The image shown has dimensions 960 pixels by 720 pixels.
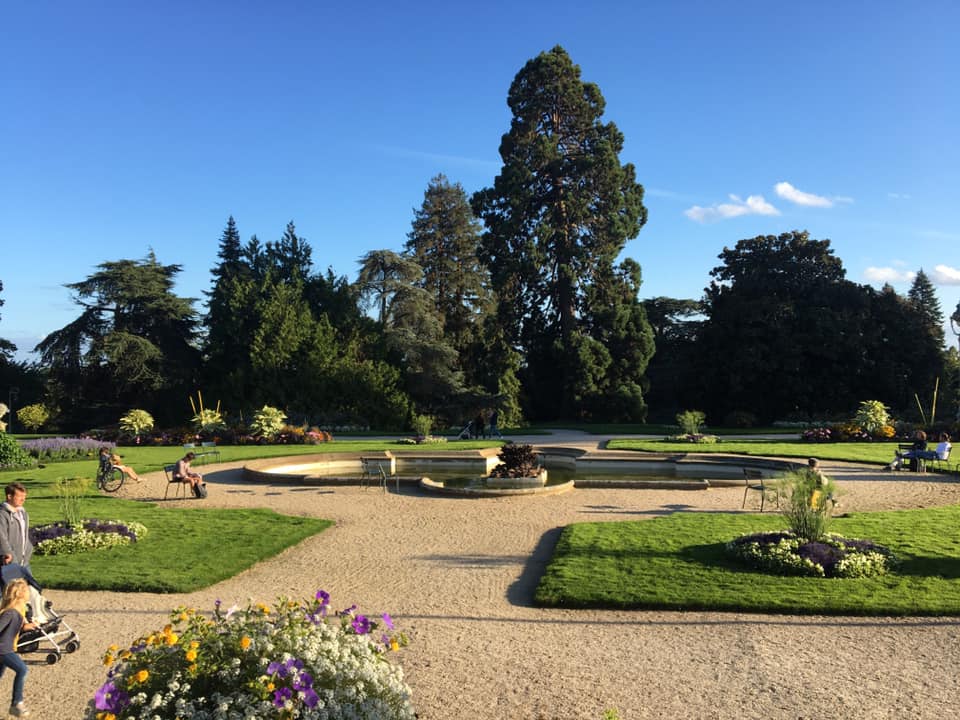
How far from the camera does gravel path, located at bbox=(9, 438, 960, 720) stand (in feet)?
16.8

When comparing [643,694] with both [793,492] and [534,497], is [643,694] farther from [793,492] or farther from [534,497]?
[534,497]

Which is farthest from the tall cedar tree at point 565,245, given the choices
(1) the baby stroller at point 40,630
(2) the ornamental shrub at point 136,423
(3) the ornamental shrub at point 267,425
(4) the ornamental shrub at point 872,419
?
(1) the baby stroller at point 40,630

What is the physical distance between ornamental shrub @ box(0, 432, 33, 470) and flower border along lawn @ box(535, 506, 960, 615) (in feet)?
55.8

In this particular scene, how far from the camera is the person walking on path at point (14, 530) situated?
243 inches

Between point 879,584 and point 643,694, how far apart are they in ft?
13.9

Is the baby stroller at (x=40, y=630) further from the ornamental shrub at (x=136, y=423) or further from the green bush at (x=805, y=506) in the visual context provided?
the ornamental shrub at (x=136, y=423)

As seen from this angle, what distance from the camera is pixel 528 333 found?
146ft

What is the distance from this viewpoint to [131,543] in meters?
10.3

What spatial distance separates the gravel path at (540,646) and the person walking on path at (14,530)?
0.90 meters

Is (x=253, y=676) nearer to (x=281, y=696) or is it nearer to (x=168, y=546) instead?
(x=281, y=696)

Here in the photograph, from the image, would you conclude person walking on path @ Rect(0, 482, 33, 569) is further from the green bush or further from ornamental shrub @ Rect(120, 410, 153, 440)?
ornamental shrub @ Rect(120, 410, 153, 440)

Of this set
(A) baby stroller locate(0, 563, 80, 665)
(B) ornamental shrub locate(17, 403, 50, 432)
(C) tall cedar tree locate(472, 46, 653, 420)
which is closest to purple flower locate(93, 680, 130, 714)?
(A) baby stroller locate(0, 563, 80, 665)

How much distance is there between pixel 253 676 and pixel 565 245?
4020 centimetres

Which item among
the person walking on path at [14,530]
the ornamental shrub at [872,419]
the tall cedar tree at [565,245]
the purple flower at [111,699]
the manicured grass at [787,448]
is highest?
the tall cedar tree at [565,245]
